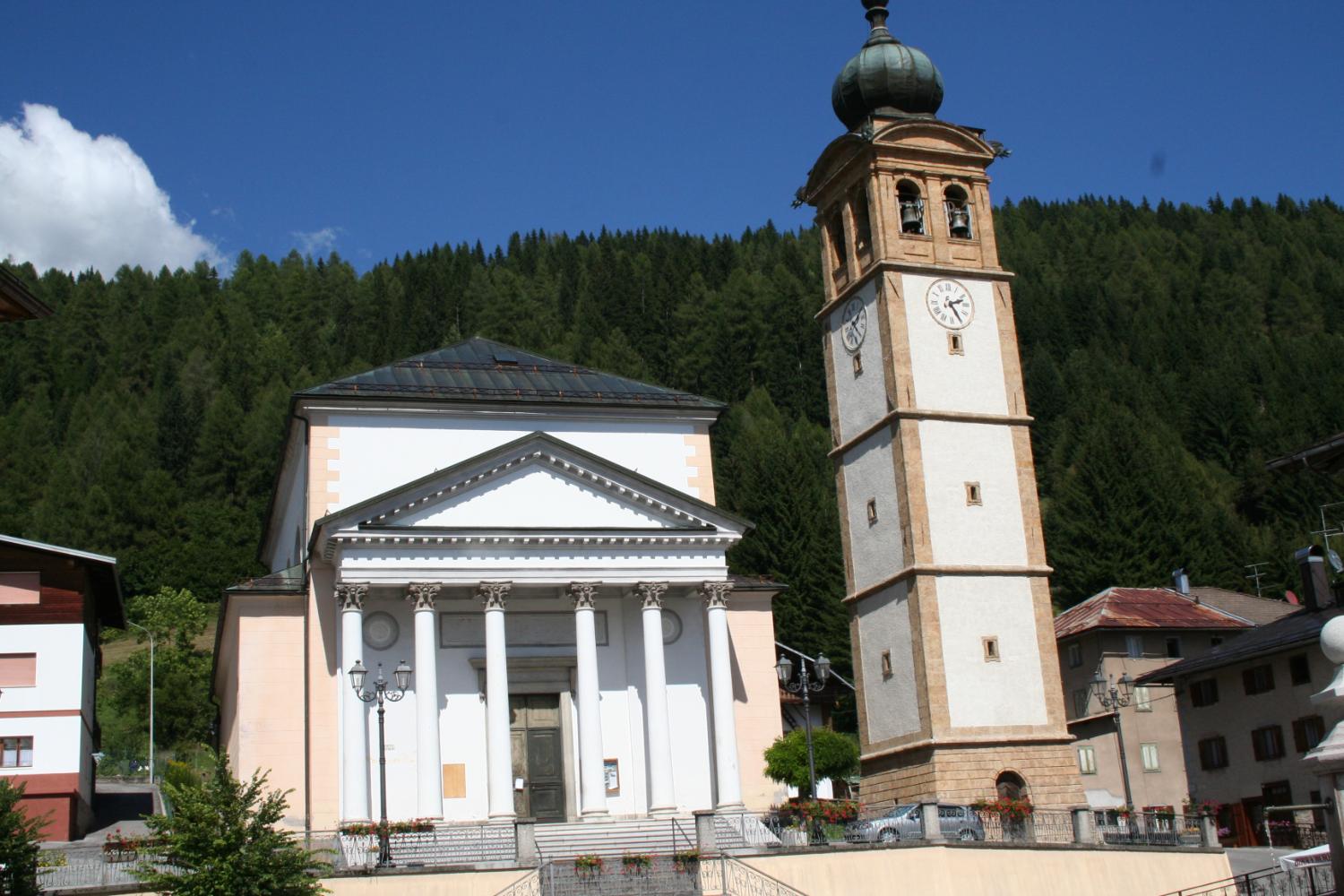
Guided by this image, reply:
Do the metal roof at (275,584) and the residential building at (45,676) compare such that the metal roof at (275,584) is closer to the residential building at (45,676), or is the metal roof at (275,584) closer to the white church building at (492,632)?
the white church building at (492,632)

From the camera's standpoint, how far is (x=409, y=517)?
103 feet

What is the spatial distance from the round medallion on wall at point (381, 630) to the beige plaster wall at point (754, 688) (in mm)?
7628

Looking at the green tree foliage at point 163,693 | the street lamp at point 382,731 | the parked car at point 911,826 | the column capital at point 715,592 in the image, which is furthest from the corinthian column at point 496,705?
the green tree foliage at point 163,693

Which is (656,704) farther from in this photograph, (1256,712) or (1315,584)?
(1256,712)

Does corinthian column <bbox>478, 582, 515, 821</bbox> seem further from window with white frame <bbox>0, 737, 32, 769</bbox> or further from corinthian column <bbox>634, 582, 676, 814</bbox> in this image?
window with white frame <bbox>0, 737, 32, 769</bbox>

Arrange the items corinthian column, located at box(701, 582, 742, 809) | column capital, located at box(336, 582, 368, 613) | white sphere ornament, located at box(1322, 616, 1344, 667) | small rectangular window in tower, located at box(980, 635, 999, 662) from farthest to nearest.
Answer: small rectangular window in tower, located at box(980, 635, 999, 662) < corinthian column, located at box(701, 582, 742, 809) < column capital, located at box(336, 582, 368, 613) < white sphere ornament, located at box(1322, 616, 1344, 667)

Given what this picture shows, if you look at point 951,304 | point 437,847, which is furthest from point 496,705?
point 951,304

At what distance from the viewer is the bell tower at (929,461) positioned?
36.9 m

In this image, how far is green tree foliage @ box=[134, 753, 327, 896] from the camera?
20891mm

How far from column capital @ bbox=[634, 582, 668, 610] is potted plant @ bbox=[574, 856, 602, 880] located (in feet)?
26.2

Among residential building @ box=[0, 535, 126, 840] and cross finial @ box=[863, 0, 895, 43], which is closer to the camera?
residential building @ box=[0, 535, 126, 840]

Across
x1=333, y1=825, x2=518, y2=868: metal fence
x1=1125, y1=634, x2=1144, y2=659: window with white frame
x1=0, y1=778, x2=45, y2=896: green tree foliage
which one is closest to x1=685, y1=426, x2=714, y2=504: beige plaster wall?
x1=333, y1=825, x2=518, y2=868: metal fence

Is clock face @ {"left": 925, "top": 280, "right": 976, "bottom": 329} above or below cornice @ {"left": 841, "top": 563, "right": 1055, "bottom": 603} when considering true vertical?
above

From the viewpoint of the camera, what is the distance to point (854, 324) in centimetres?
4197
